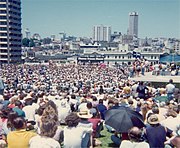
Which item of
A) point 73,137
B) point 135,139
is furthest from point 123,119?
point 135,139

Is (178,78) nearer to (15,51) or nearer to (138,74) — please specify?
(138,74)

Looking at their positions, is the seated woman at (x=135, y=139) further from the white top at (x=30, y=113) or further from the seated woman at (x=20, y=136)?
the white top at (x=30, y=113)

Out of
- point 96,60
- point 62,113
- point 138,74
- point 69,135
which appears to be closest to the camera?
point 69,135

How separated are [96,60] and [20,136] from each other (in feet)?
456

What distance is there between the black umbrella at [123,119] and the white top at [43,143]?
2838 mm

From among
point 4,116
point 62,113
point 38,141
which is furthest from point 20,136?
point 62,113

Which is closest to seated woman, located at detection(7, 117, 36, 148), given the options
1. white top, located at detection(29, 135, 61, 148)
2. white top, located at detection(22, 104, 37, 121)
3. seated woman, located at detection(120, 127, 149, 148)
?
white top, located at detection(29, 135, 61, 148)

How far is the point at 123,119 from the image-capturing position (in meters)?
8.04

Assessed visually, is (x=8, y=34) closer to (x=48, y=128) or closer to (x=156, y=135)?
(x=156, y=135)

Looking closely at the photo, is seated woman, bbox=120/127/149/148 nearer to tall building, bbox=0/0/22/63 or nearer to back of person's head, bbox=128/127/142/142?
back of person's head, bbox=128/127/142/142

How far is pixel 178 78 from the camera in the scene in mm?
28609

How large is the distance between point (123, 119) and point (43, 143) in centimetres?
314

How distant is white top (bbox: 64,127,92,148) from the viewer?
6.64 metres

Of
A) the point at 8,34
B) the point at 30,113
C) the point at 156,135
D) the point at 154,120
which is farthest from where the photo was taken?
the point at 8,34
